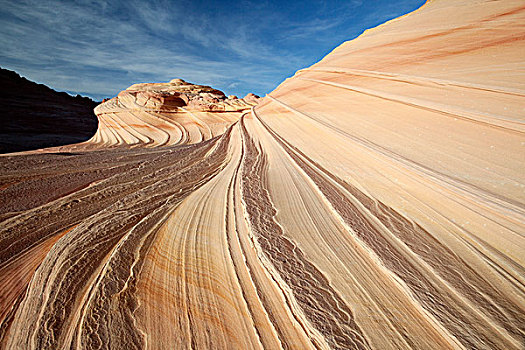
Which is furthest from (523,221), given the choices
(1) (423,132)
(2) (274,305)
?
(2) (274,305)

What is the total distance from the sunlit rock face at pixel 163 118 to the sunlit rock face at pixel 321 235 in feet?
13.6

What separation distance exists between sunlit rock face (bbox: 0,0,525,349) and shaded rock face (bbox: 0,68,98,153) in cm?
711

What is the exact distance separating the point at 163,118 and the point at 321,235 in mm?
7696

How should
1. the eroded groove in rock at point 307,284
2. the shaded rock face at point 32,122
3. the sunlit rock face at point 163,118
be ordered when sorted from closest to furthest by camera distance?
the eroded groove in rock at point 307,284 < the sunlit rock face at point 163,118 < the shaded rock face at point 32,122

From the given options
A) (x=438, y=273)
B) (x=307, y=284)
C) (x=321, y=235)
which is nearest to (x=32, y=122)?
(x=321, y=235)

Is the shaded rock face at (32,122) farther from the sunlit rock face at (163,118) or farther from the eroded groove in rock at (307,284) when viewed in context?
the eroded groove in rock at (307,284)

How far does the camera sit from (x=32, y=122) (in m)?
9.79

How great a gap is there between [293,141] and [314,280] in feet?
6.18

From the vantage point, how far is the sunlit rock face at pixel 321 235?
694mm

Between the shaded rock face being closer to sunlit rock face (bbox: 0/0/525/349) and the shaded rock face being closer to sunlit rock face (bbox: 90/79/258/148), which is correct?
sunlit rock face (bbox: 90/79/258/148)

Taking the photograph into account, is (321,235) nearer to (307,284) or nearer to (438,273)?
(307,284)

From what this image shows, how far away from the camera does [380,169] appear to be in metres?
1.56

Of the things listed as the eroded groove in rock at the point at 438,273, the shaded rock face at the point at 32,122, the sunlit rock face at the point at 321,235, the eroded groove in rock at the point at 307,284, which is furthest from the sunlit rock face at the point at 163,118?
the eroded groove in rock at the point at 438,273

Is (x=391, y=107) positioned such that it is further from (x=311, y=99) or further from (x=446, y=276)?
(x=446, y=276)
